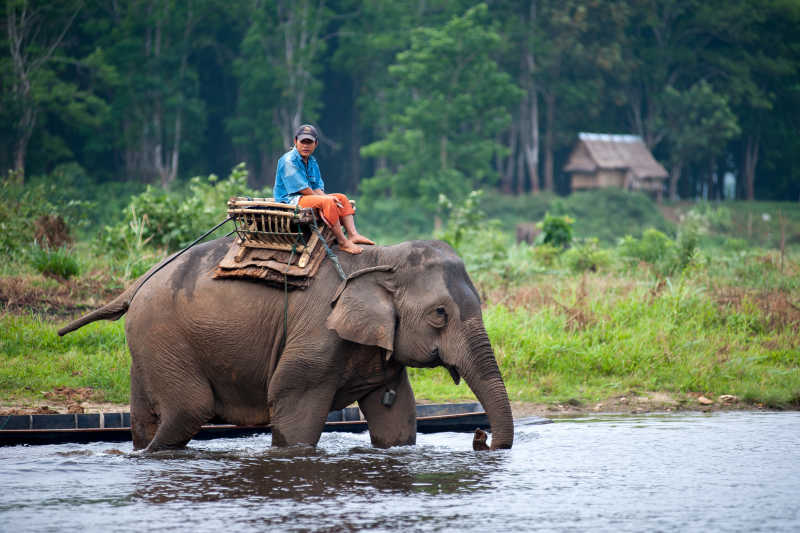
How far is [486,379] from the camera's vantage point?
Answer: 8109mm

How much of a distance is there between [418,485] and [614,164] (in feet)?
129

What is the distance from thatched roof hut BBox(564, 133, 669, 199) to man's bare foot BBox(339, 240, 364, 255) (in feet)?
124

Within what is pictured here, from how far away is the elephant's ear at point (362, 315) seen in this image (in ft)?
26.3

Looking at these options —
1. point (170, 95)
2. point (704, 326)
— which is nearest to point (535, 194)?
point (170, 95)

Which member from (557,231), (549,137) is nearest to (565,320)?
(557,231)

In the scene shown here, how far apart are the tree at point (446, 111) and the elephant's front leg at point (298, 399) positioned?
31.6 metres

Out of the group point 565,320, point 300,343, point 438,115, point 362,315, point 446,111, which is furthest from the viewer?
point 446,111

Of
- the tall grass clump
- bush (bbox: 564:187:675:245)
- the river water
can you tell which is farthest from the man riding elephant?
bush (bbox: 564:187:675:245)

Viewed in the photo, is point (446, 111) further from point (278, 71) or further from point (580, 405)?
point (580, 405)

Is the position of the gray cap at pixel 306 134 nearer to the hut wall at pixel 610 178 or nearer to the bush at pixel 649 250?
the bush at pixel 649 250

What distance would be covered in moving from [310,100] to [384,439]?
→ 1444 inches

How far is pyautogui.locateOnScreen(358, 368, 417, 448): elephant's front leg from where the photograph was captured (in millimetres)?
8680

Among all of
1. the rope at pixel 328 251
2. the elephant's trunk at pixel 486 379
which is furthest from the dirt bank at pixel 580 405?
the rope at pixel 328 251

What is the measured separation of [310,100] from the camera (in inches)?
1742
